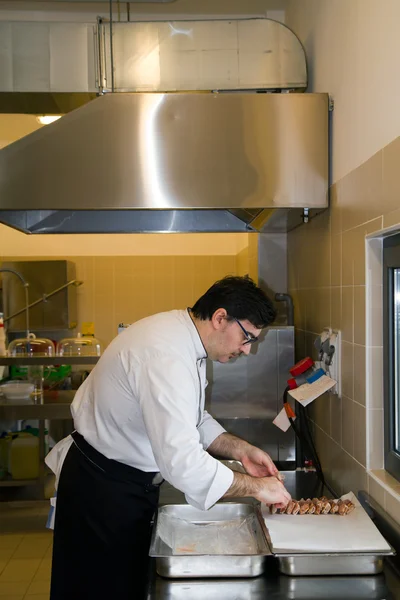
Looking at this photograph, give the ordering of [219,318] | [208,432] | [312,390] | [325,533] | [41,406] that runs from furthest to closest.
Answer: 1. [41,406]
2. [312,390]
3. [208,432]
4. [219,318]
5. [325,533]

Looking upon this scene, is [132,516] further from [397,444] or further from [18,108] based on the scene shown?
[18,108]

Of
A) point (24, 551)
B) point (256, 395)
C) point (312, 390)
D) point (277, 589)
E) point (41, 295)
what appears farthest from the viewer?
point (41, 295)

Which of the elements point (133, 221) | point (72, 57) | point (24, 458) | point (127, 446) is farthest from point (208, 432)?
point (24, 458)

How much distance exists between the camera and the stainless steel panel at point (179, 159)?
218cm

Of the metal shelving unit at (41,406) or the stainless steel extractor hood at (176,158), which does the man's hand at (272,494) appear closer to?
the stainless steel extractor hood at (176,158)

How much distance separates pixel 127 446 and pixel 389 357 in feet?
2.58

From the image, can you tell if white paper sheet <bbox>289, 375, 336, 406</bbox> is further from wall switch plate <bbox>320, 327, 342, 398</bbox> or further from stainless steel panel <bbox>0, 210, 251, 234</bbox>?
stainless steel panel <bbox>0, 210, 251, 234</bbox>

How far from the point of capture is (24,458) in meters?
3.67

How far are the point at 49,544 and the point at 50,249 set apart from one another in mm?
2802

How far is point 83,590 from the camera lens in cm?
179

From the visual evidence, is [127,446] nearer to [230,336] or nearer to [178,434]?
[178,434]

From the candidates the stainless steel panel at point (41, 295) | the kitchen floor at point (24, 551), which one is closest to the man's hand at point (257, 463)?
the kitchen floor at point (24, 551)

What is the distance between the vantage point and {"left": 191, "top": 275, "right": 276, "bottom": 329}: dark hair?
5.56 ft

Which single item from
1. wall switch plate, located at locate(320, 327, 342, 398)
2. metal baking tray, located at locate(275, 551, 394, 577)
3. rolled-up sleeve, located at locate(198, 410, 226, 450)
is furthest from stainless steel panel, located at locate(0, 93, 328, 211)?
metal baking tray, located at locate(275, 551, 394, 577)
